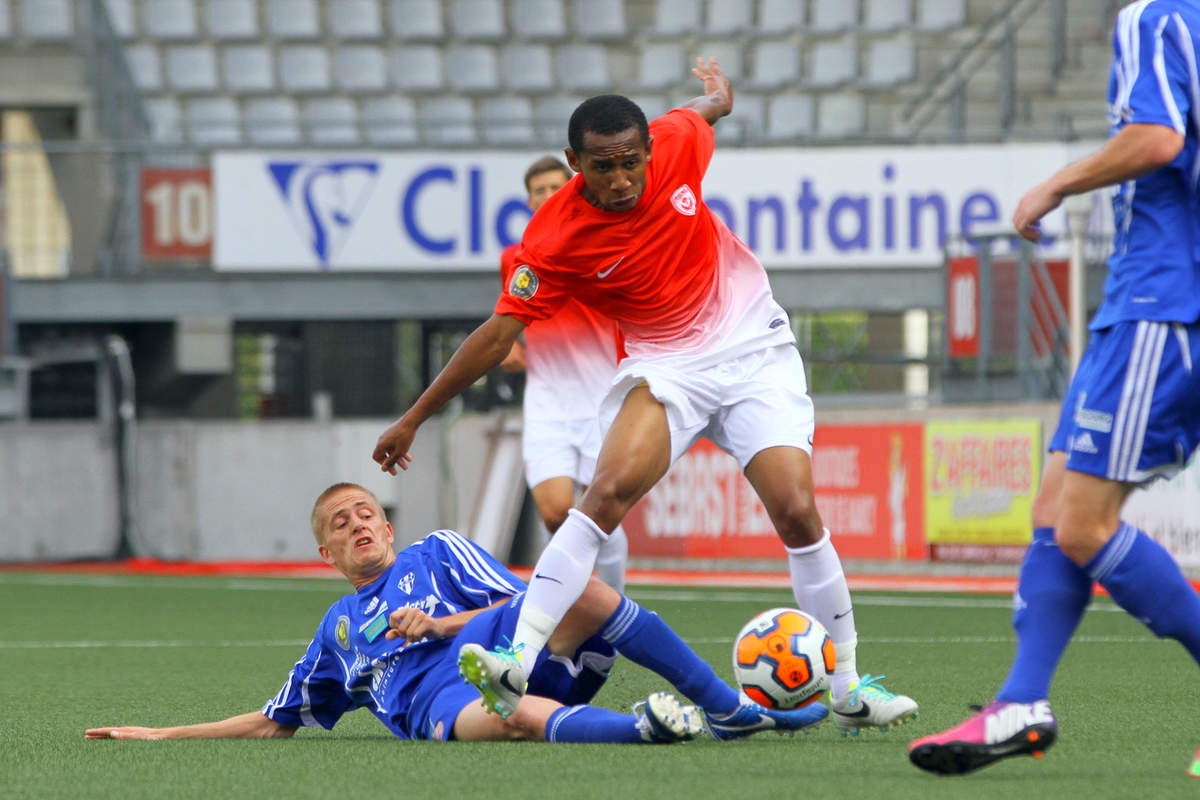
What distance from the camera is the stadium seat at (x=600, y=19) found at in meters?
20.3

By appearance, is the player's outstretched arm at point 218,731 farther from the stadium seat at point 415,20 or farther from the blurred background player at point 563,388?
the stadium seat at point 415,20

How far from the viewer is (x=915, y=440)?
13453 mm

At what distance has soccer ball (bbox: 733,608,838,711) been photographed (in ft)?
16.2

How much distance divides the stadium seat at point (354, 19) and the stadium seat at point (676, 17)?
9.77 ft

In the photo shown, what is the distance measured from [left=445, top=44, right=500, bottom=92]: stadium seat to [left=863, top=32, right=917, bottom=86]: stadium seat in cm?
396

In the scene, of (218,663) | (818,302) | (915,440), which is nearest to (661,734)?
(218,663)

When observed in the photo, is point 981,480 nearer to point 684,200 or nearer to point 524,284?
point 684,200

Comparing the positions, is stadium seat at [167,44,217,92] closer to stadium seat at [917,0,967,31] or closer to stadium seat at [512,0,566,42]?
stadium seat at [512,0,566,42]

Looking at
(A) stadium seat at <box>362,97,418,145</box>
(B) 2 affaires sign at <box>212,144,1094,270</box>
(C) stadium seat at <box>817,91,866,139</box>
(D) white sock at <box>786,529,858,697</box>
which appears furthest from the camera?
(C) stadium seat at <box>817,91,866,139</box>

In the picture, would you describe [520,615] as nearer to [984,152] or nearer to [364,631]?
[364,631]

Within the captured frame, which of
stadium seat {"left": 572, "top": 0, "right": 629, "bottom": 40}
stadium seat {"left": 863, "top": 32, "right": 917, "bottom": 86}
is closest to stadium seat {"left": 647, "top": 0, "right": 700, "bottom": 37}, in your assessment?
stadium seat {"left": 572, "top": 0, "right": 629, "bottom": 40}

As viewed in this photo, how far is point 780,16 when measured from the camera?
20.2 m

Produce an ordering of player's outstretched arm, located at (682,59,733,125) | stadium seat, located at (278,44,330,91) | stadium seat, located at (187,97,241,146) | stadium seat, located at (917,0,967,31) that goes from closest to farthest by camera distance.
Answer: player's outstretched arm, located at (682,59,733,125) < stadium seat, located at (187,97,241,146) < stadium seat, located at (278,44,330,91) < stadium seat, located at (917,0,967,31)

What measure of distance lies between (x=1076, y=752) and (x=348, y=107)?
52.3ft
